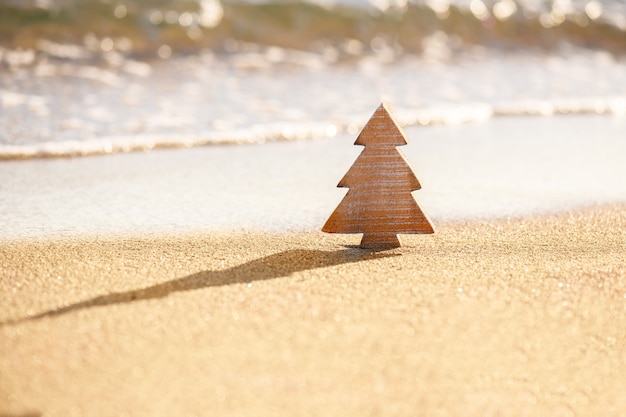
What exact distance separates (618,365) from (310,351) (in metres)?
0.97

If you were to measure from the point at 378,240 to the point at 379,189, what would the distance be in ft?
0.73

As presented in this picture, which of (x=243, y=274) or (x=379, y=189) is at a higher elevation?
(x=379, y=189)

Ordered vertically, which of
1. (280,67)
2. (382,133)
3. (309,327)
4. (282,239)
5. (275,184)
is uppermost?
(280,67)

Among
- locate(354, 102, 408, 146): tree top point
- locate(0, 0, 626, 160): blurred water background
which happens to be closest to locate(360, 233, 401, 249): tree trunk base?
locate(354, 102, 408, 146): tree top point

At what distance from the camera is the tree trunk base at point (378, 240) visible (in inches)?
141

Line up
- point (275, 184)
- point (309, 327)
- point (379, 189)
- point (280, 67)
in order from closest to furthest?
point (309, 327)
point (379, 189)
point (275, 184)
point (280, 67)

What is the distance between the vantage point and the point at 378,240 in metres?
3.58

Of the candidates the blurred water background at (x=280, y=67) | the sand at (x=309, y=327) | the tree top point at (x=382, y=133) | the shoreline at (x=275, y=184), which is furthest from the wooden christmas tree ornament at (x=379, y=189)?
the blurred water background at (x=280, y=67)

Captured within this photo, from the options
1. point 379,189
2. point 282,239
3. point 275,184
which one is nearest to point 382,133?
point 379,189

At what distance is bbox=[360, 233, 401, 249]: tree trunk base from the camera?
3574 millimetres

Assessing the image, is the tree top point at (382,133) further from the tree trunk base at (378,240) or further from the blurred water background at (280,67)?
the blurred water background at (280,67)

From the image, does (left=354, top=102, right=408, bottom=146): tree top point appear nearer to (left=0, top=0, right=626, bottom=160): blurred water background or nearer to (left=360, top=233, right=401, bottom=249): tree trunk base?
(left=360, top=233, right=401, bottom=249): tree trunk base

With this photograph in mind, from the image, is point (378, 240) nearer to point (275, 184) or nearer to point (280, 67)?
point (275, 184)

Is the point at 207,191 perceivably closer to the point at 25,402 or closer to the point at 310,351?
the point at 310,351
